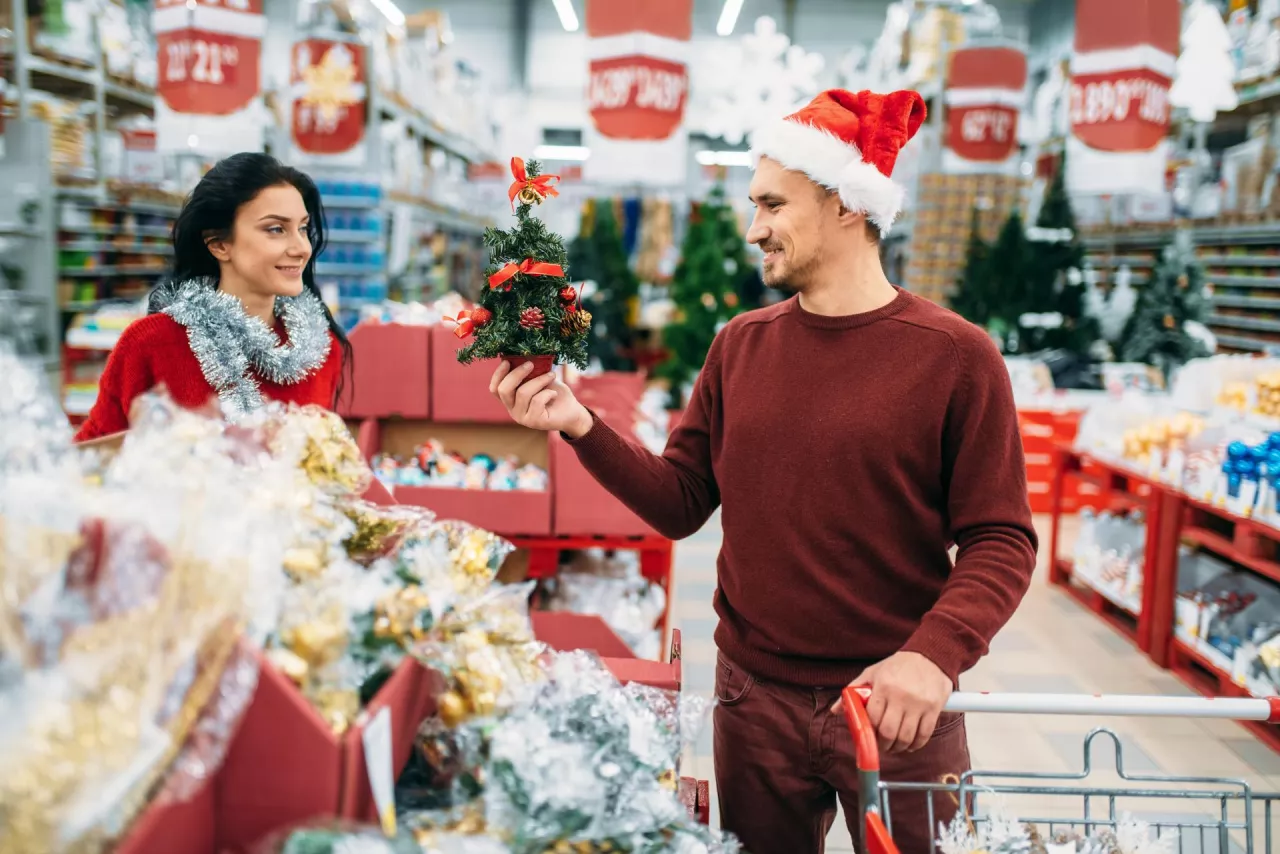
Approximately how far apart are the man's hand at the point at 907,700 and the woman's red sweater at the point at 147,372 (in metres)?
1.39

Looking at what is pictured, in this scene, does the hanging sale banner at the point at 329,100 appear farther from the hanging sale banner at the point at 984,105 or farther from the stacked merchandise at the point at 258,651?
the stacked merchandise at the point at 258,651

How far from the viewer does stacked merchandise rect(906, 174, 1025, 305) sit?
990 cm

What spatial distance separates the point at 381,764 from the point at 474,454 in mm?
2856

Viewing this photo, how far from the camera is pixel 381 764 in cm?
97

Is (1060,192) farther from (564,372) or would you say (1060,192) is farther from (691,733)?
(691,733)

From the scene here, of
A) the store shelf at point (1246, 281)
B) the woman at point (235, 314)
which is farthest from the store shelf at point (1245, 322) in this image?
the woman at point (235, 314)

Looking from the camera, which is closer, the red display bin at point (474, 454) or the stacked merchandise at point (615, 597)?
the red display bin at point (474, 454)

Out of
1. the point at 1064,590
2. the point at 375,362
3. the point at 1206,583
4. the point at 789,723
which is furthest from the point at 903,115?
the point at 1064,590

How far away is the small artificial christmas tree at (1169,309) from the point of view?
8586 mm

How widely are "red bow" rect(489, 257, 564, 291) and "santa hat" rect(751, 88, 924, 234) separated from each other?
19.5 inches

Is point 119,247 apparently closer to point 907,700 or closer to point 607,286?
point 607,286

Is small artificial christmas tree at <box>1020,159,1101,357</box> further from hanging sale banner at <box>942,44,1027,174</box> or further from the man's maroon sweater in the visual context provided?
the man's maroon sweater

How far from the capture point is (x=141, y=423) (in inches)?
45.5

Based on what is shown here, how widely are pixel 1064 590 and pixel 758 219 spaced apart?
4.54 metres
